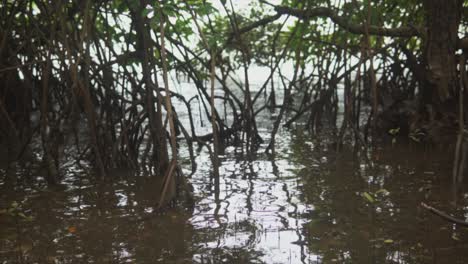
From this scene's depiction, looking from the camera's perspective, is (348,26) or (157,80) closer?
(157,80)

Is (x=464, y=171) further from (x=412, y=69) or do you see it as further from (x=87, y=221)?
(x=87, y=221)

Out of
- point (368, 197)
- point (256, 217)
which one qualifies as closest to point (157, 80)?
point (256, 217)

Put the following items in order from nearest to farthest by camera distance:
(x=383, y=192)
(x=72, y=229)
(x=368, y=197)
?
(x=72, y=229), (x=368, y=197), (x=383, y=192)

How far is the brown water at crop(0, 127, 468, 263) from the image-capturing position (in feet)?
9.09

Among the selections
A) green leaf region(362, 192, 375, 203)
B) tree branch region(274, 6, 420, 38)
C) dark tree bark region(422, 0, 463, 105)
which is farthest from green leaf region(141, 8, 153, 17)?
dark tree bark region(422, 0, 463, 105)

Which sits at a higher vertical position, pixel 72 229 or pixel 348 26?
pixel 348 26

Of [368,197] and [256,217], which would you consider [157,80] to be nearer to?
[256,217]

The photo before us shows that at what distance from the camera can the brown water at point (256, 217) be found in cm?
277

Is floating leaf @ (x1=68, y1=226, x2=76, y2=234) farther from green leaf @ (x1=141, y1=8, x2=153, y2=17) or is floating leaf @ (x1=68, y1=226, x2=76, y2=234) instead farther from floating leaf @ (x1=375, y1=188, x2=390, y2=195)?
floating leaf @ (x1=375, y1=188, x2=390, y2=195)

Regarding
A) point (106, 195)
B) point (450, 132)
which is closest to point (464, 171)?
point (450, 132)

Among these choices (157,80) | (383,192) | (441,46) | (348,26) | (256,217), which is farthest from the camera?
(348,26)

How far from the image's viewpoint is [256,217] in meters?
3.22

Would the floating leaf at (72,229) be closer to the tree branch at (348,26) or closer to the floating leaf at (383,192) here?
the floating leaf at (383,192)

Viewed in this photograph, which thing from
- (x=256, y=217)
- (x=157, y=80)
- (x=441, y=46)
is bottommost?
(x=256, y=217)
